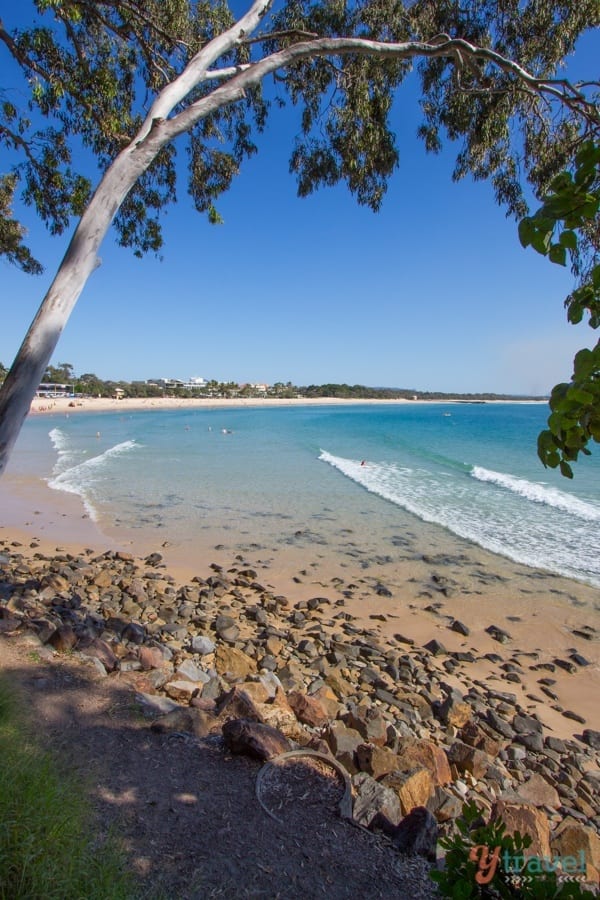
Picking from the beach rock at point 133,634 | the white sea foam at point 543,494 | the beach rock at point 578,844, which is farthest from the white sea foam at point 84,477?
the white sea foam at point 543,494

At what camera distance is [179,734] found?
3.16 metres

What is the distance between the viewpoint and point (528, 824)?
270 cm

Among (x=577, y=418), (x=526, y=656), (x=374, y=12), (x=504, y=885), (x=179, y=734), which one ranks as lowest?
(x=526, y=656)

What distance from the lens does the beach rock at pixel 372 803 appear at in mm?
2617

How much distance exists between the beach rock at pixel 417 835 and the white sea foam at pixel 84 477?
1099 centimetres

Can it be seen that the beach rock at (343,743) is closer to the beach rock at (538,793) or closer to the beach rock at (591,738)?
the beach rock at (538,793)

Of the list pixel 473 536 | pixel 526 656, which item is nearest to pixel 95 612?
pixel 526 656

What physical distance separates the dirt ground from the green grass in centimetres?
17

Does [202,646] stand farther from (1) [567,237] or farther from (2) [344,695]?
(1) [567,237]

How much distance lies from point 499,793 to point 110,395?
11484 cm

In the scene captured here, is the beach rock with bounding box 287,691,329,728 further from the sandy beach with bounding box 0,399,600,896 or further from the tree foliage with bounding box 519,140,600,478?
the tree foliage with bounding box 519,140,600,478

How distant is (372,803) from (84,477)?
1710 centimetres

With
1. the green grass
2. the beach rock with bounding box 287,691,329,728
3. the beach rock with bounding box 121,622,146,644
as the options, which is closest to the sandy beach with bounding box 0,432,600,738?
the beach rock with bounding box 287,691,329,728

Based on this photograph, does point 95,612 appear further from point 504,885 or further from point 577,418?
point 577,418
